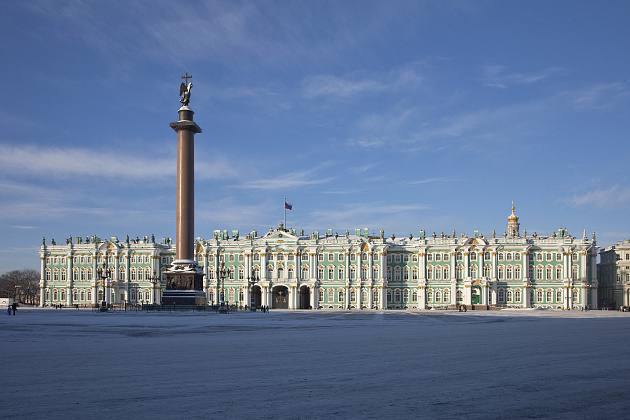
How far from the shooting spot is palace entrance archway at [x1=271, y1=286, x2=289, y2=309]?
380 feet

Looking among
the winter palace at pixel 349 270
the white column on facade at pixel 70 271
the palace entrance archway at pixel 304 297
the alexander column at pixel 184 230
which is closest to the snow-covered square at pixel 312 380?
the alexander column at pixel 184 230

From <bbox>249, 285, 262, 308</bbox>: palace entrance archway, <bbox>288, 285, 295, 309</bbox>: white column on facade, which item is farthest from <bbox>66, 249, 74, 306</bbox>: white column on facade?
<bbox>288, 285, 295, 309</bbox>: white column on facade

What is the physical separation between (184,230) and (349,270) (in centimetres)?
4720

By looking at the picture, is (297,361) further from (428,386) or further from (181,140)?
(181,140)

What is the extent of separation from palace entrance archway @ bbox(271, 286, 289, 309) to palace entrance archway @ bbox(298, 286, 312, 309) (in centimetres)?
215

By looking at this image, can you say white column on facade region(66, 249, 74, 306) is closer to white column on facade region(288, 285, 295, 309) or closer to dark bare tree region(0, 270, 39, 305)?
white column on facade region(288, 285, 295, 309)

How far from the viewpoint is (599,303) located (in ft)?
393

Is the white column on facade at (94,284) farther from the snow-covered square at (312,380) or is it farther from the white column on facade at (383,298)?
the snow-covered square at (312,380)

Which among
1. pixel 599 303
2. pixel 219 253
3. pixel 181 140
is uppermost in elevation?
pixel 181 140

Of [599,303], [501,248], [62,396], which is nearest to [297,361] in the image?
[62,396]

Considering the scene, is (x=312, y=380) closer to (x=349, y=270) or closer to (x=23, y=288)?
(x=349, y=270)

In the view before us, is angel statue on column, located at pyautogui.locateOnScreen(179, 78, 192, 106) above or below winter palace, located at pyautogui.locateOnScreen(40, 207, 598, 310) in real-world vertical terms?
above

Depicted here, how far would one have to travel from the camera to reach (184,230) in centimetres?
7144

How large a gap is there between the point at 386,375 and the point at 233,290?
10146 centimetres
